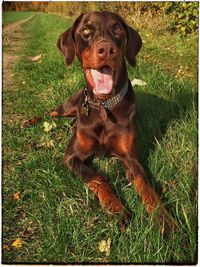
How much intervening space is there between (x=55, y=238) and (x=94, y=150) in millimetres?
1116

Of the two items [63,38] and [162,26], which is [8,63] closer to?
[162,26]

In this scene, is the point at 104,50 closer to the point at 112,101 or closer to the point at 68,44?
the point at 112,101

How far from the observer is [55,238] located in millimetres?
2270

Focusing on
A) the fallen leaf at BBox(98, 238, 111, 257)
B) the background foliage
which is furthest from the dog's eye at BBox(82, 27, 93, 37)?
the background foliage

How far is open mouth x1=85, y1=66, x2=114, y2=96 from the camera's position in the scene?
291 cm

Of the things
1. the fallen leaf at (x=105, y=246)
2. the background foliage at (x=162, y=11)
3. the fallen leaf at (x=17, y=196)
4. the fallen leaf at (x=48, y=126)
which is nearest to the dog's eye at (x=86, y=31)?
the fallen leaf at (x=48, y=126)

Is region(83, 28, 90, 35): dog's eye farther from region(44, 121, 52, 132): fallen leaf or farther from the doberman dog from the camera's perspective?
region(44, 121, 52, 132): fallen leaf

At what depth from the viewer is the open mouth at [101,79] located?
114 inches

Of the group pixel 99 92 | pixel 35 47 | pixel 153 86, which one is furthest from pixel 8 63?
pixel 99 92

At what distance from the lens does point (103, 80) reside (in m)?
2.97

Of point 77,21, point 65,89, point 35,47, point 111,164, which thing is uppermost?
point 77,21

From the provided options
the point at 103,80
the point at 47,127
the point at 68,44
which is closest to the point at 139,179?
the point at 103,80

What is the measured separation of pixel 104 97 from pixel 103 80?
0.15 meters

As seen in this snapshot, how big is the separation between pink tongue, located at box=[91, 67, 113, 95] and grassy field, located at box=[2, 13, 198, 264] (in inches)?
24.1
